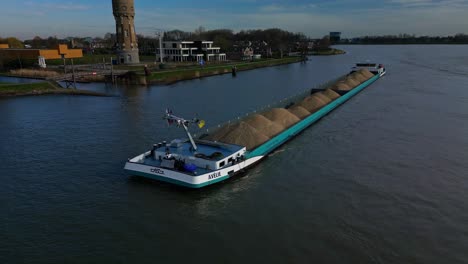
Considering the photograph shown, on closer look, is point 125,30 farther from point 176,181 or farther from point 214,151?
point 176,181

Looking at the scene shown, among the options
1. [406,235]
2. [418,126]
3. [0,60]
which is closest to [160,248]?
[406,235]

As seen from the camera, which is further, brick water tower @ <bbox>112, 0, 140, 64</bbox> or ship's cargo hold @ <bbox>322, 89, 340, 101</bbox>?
brick water tower @ <bbox>112, 0, 140, 64</bbox>

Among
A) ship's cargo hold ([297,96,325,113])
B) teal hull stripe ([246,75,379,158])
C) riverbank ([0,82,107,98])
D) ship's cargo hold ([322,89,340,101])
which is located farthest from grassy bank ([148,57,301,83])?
teal hull stripe ([246,75,379,158])

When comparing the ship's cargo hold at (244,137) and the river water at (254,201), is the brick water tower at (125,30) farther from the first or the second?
the ship's cargo hold at (244,137)

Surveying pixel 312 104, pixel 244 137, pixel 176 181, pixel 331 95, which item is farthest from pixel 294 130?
pixel 331 95

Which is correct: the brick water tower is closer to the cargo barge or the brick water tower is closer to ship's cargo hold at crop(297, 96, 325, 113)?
ship's cargo hold at crop(297, 96, 325, 113)
